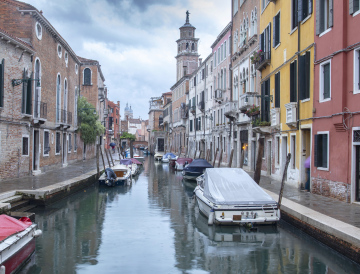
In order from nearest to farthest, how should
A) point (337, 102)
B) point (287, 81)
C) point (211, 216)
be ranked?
point (211, 216) < point (337, 102) < point (287, 81)

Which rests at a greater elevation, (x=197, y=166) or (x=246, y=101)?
(x=246, y=101)

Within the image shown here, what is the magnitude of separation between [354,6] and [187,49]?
159ft

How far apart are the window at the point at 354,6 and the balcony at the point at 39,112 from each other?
49.3 feet

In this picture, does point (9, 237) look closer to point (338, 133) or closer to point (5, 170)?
point (338, 133)

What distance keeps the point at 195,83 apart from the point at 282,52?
2800cm

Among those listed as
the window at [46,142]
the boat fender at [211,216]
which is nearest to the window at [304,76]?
the boat fender at [211,216]

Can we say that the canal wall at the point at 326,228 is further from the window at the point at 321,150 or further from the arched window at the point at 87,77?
the arched window at the point at 87,77

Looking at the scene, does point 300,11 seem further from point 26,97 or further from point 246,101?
point 26,97

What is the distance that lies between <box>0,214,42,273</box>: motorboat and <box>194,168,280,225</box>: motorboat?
4724mm

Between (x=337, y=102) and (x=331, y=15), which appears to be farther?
(x=331, y=15)

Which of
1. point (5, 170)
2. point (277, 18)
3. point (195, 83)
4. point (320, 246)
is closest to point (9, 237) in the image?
point (320, 246)

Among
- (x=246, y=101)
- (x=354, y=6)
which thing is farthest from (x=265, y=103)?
(x=354, y=6)

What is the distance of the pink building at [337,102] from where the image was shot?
11.0m

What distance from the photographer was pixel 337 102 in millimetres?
11797
